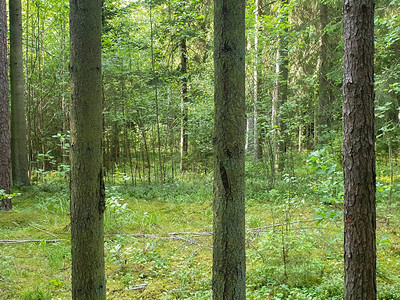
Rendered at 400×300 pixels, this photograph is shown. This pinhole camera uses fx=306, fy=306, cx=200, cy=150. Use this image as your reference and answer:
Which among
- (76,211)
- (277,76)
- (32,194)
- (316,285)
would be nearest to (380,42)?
(277,76)

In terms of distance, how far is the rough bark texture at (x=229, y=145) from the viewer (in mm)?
1916

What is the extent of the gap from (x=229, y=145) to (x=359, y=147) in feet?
4.40

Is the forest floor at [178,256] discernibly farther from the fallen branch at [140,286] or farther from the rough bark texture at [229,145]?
the rough bark texture at [229,145]

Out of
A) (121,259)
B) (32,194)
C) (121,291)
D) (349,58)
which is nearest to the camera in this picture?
(349,58)

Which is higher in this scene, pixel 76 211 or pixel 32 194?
pixel 76 211

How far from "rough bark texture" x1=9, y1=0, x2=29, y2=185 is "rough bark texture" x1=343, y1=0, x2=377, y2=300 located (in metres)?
8.83

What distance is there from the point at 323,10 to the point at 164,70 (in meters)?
5.32

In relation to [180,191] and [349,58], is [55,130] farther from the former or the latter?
[349,58]

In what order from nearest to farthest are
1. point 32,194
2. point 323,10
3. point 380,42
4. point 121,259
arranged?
point 121,259 → point 380,42 → point 32,194 → point 323,10

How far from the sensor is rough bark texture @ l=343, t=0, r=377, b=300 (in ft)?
8.46

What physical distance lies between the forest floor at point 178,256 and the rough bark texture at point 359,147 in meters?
0.54

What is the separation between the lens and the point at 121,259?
4.25 meters

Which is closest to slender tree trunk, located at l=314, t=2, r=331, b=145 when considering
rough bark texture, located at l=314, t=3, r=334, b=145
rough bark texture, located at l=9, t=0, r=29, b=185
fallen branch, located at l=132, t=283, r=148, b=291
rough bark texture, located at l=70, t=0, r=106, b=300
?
rough bark texture, located at l=314, t=3, r=334, b=145

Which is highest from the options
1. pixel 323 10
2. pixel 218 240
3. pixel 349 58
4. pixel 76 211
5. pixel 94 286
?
pixel 323 10
